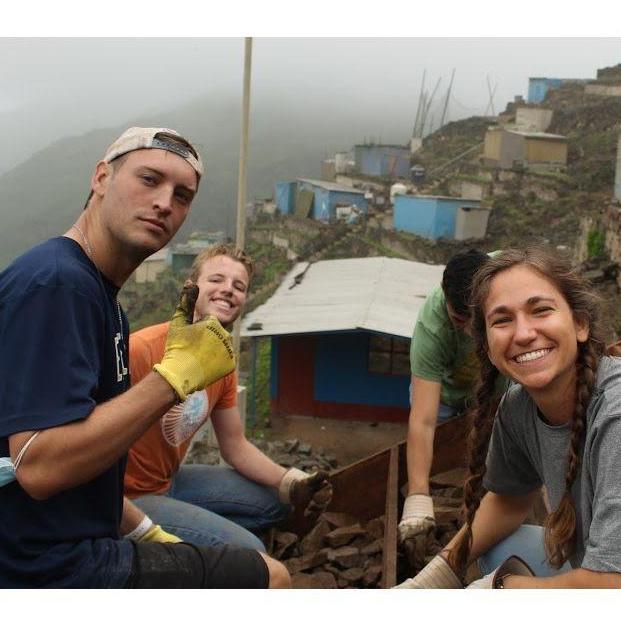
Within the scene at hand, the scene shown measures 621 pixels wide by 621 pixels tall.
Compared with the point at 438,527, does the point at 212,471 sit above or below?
above

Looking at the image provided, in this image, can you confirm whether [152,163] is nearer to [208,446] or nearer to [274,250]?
[208,446]

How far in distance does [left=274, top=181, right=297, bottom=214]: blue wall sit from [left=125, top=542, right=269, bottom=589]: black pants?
147 ft

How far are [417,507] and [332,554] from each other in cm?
76

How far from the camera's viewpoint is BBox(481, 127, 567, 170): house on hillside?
38.3 metres

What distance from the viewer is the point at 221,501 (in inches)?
132

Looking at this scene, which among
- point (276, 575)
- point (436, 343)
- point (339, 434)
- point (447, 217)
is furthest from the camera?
point (447, 217)

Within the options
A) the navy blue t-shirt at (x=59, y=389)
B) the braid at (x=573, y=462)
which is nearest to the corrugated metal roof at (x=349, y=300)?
the braid at (x=573, y=462)

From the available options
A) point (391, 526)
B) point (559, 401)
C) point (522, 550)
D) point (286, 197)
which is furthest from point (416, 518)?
point (286, 197)

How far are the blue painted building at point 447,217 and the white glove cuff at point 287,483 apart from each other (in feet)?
94.2

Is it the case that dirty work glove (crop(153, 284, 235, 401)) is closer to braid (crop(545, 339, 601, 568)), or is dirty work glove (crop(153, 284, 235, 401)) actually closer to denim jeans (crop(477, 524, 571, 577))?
braid (crop(545, 339, 601, 568))

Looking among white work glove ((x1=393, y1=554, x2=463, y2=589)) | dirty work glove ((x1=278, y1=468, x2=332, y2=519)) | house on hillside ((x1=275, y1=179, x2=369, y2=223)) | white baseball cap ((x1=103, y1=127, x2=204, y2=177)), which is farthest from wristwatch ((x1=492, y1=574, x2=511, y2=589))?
house on hillside ((x1=275, y1=179, x2=369, y2=223))

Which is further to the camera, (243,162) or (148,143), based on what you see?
(243,162)

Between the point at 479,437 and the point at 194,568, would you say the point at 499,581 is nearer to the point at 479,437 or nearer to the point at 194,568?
the point at 479,437

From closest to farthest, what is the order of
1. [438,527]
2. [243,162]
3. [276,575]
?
1. [276,575]
2. [438,527]
3. [243,162]
